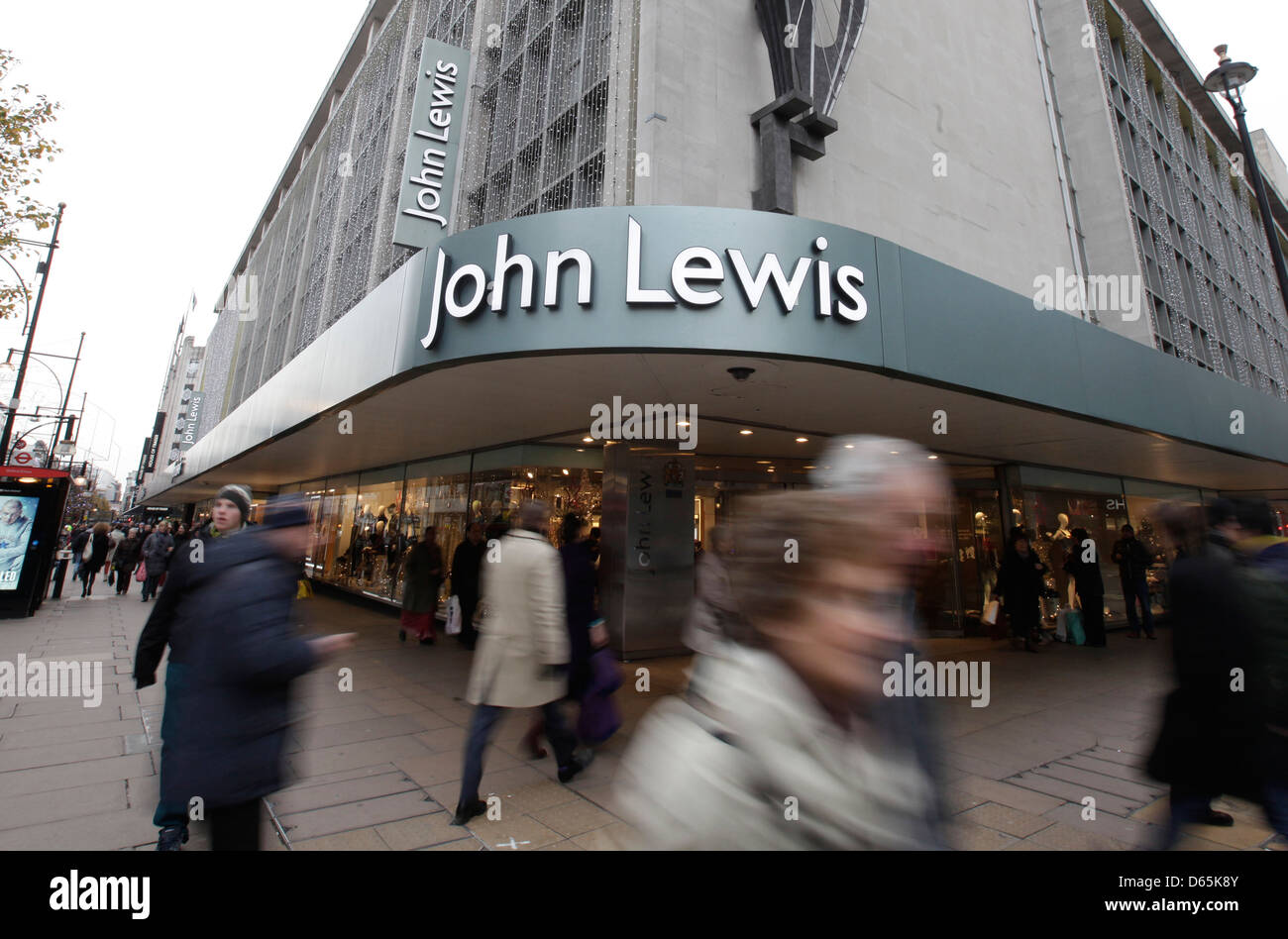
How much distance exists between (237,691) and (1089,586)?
1226 centimetres

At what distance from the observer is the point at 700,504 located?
9.72 metres

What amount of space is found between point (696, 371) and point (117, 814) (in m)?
5.24

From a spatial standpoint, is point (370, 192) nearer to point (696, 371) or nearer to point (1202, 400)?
point (696, 371)

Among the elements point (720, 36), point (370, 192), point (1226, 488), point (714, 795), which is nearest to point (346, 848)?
point (714, 795)

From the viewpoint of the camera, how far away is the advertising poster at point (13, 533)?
1094 centimetres

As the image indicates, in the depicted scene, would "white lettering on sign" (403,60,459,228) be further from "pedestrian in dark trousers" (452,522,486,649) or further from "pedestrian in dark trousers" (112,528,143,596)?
"pedestrian in dark trousers" (112,528,143,596)

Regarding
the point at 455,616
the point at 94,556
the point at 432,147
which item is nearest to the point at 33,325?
the point at 94,556

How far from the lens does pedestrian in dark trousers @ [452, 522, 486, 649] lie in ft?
28.1

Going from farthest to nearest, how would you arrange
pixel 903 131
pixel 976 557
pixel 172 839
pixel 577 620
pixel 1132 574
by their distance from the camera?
pixel 976 557
pixel 1132 574
pixel 903 131
pixel 577 620
pixel 172 839

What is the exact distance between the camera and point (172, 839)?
287cm

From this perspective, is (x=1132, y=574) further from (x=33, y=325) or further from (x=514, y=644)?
(x=33, y=325)

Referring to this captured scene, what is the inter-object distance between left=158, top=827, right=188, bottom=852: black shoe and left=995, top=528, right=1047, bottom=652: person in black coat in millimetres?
10590

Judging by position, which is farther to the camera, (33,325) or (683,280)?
(33,325)

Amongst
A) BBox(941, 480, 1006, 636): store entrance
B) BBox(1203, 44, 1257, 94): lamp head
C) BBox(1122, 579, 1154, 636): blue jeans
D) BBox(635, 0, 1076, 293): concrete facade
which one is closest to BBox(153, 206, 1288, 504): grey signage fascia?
BBox(635, 0, 1076, 293): concrete facade
